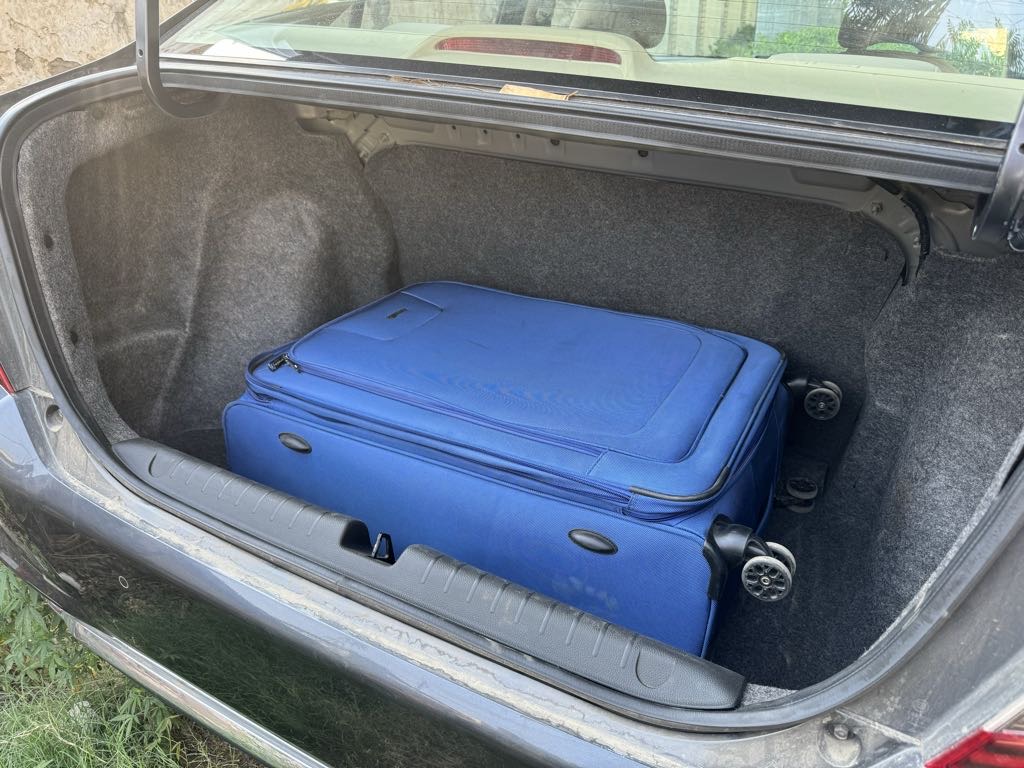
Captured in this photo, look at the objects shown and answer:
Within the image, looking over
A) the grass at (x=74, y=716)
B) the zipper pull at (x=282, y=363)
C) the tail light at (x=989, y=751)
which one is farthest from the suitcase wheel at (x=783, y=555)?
the grass at (x=74, y=716)

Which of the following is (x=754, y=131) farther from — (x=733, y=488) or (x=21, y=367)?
(x=21, y=367)

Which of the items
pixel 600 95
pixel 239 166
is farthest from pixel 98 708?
pixel 600 95

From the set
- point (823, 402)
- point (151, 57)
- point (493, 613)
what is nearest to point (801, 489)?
point (823, 402)

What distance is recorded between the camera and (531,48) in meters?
0.92

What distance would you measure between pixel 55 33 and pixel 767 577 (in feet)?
11.3

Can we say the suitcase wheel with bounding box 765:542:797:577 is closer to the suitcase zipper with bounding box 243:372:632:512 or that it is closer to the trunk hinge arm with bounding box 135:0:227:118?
the suitcase zipper with bounding box 243:372:632:512

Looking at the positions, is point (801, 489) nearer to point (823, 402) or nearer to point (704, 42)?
point (823, 402)

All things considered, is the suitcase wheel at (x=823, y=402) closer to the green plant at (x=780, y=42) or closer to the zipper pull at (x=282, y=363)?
the green plant at (x=780, y=42)

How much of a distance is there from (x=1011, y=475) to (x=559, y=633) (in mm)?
375

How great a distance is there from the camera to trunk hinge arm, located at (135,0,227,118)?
3.11 ft

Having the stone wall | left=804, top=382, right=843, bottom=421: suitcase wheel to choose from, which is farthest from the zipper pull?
the stone wall

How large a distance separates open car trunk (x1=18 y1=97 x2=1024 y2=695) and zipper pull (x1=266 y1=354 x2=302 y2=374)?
0.22m

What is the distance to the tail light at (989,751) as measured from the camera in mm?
503

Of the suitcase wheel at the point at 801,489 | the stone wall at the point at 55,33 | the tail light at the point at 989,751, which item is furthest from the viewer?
the stone wall at the point at 55,33
